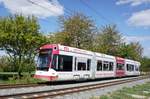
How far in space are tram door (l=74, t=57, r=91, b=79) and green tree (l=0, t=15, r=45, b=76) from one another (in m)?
5.27

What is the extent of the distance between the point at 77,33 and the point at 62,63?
30.6 meters

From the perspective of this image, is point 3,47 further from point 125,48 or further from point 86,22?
point 125,48

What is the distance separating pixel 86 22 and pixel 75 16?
279cm

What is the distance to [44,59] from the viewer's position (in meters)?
23.9

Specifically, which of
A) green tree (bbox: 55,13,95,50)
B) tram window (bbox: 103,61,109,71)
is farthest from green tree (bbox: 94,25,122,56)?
tram window (bbox: 103,61,109,71)

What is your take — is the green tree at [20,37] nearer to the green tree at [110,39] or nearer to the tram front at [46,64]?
the tram front at [46,64]

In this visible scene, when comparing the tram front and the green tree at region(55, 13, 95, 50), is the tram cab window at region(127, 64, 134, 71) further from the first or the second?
the tram front

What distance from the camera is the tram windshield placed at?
23.5 m

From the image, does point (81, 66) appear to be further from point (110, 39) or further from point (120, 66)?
point (110, 39)

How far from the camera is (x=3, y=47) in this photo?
30.2 meters

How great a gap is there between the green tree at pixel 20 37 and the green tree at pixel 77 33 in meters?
21.3

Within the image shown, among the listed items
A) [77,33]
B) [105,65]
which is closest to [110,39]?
[77,33]

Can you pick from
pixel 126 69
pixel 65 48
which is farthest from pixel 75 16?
pixel 65 48

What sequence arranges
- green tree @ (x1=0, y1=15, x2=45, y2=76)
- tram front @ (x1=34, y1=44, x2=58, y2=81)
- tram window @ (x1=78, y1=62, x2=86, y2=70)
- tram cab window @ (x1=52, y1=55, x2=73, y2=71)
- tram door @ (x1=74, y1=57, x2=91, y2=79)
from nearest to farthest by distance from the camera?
tram front @ (x1=34, y1=44, x2=58, y2=81)
tram cab window @ (x1=52, y1=55, x2=73, y2=71)
tram door @ (x1=74, y1=57, x2=91, y2=79)
tram window @ (x1=78, y1=62, x2=86, y2=70)
green tree @ (x1=0, y1=15, x2=45, y2=76)
